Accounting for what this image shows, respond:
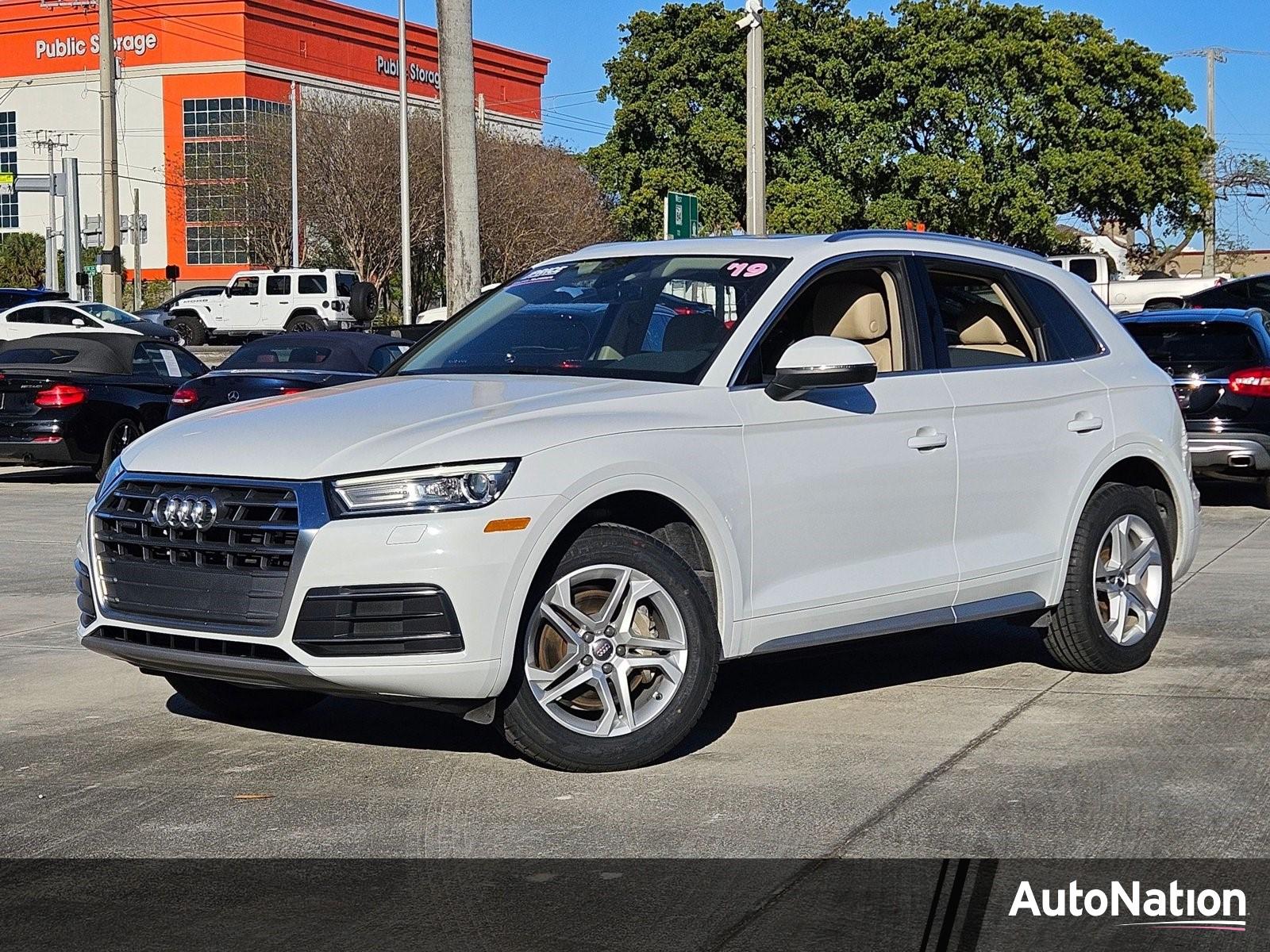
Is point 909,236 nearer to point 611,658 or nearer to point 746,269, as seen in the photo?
point 746,269

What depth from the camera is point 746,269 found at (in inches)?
262

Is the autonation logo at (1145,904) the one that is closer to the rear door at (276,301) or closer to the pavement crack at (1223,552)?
the pavement crack at (1223,552)

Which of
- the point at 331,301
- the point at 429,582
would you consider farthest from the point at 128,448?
the point at 331,301

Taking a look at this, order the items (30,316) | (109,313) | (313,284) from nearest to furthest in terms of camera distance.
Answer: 1. (30,316)
2. (109,313)
3. (313,284)

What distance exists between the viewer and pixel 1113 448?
294 inches

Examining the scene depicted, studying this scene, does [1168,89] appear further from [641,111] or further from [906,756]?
[906,756]

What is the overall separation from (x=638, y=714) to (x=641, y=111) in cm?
5206

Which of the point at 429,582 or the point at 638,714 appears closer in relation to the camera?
the point at 429,582

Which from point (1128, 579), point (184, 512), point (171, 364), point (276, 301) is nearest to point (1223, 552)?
point (1128, 579)

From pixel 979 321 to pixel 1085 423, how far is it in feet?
1.90

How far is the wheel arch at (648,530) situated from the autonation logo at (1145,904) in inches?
65.2

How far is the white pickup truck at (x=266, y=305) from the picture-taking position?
5112 cm

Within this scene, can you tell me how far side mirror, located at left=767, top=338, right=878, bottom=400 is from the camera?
609 cm

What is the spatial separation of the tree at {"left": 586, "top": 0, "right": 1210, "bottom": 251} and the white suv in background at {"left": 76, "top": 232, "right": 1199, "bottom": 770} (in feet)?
150
